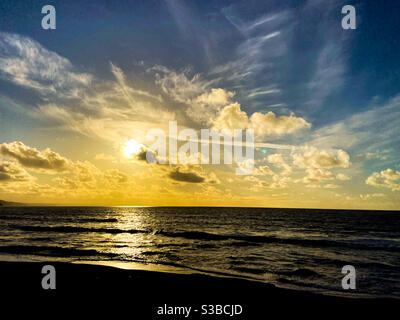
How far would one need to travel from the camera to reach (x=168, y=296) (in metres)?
11.7

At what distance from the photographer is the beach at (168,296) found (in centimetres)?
1042

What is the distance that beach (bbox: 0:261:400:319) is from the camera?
34.2 feet
